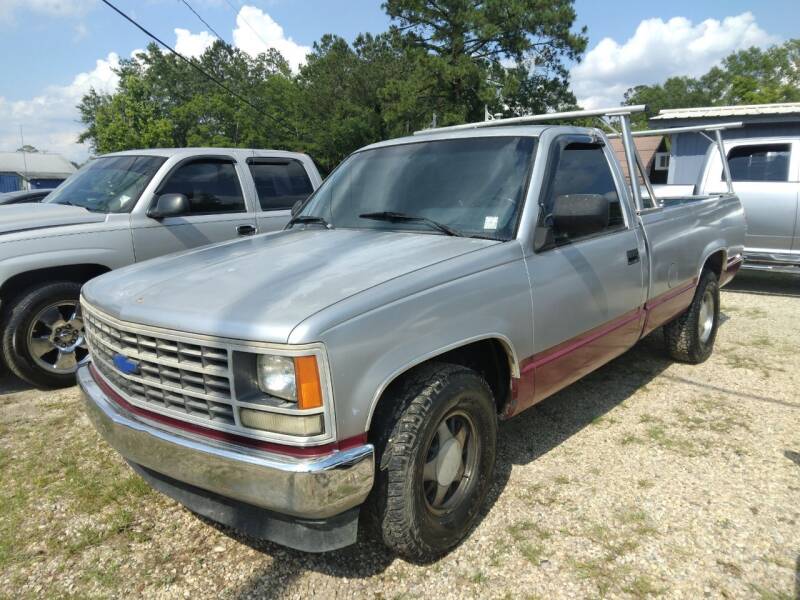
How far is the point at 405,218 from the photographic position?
3141 millimetres

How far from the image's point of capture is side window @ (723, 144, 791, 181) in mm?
7949

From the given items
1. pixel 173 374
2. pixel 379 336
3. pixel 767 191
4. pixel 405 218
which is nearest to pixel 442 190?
pixel 405 218

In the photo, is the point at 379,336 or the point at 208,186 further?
the point at 208,186

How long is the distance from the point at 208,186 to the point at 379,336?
4124 millimetres

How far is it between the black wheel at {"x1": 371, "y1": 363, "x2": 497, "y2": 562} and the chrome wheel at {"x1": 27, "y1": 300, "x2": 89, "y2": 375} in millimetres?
3425

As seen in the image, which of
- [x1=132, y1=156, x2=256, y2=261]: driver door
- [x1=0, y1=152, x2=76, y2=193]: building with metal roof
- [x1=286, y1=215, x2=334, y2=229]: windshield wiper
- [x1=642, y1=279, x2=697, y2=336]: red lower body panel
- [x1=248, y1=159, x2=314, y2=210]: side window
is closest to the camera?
[x1=286, y1=215, x2=334, y2=229]: windshield wiper

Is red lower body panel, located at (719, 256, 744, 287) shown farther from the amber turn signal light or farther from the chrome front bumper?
the amber turn signal light

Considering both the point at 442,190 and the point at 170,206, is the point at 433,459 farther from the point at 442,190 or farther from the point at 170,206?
the point at 170,206

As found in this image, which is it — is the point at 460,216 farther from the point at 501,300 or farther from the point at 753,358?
the point at 753,358

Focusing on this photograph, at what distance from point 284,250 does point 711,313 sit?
421cm

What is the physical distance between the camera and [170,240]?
5113mm

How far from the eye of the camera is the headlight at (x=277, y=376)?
77.1 inches

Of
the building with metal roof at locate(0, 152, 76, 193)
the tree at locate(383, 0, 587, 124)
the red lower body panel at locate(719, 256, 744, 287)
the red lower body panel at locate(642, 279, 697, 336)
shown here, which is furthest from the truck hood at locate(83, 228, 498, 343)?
the building with metal roof at locate(0, 152, 76, 193)

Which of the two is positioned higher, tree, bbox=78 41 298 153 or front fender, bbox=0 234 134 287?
tree, bbox=78 41 298 153
